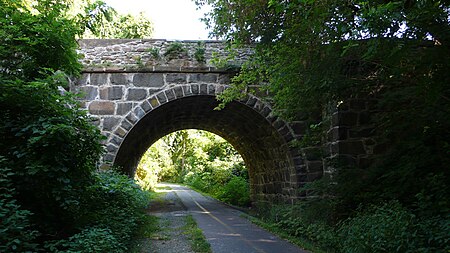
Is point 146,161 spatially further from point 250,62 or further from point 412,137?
point 412,137

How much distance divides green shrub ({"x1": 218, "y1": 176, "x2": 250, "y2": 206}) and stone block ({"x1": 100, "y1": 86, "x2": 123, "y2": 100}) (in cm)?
787

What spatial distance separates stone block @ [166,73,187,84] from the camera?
9.41 meters

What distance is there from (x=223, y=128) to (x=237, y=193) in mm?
3839

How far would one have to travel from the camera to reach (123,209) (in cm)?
616

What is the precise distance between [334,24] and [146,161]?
60.6 feet

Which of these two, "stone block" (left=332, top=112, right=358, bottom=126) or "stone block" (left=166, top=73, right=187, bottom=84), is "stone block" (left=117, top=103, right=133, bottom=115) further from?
"stone block" (left=332, top=112, right=358, bottom=126)

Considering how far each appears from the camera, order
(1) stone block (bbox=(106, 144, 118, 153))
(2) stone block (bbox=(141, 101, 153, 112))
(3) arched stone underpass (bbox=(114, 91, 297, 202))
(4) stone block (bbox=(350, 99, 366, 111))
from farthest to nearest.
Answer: (3) arched stone underpass (bbox=(114, 91, 297, 202)), (2) stone block (bbox=(141, 101, 153, 112)), (1) stone block (bbox=(106, 144, 118, 153)), (4) stone block (bbox=(350, 99, 366, 111))

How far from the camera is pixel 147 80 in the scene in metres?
9.37

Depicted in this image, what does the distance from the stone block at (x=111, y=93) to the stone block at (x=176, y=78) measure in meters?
1.17

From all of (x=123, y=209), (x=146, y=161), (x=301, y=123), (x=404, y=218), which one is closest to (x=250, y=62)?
(x=301, y=123)

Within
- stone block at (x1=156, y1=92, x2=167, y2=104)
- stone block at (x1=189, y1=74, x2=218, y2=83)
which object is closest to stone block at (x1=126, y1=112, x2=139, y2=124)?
stone block at (x1=156, y1=92, x2=167, y2=104)

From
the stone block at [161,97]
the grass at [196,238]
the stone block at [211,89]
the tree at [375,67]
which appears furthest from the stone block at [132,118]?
the tree at [375,67]

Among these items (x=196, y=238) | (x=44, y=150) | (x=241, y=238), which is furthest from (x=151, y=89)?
(x=44, y=150)

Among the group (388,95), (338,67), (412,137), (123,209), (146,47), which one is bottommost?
(123,209)
